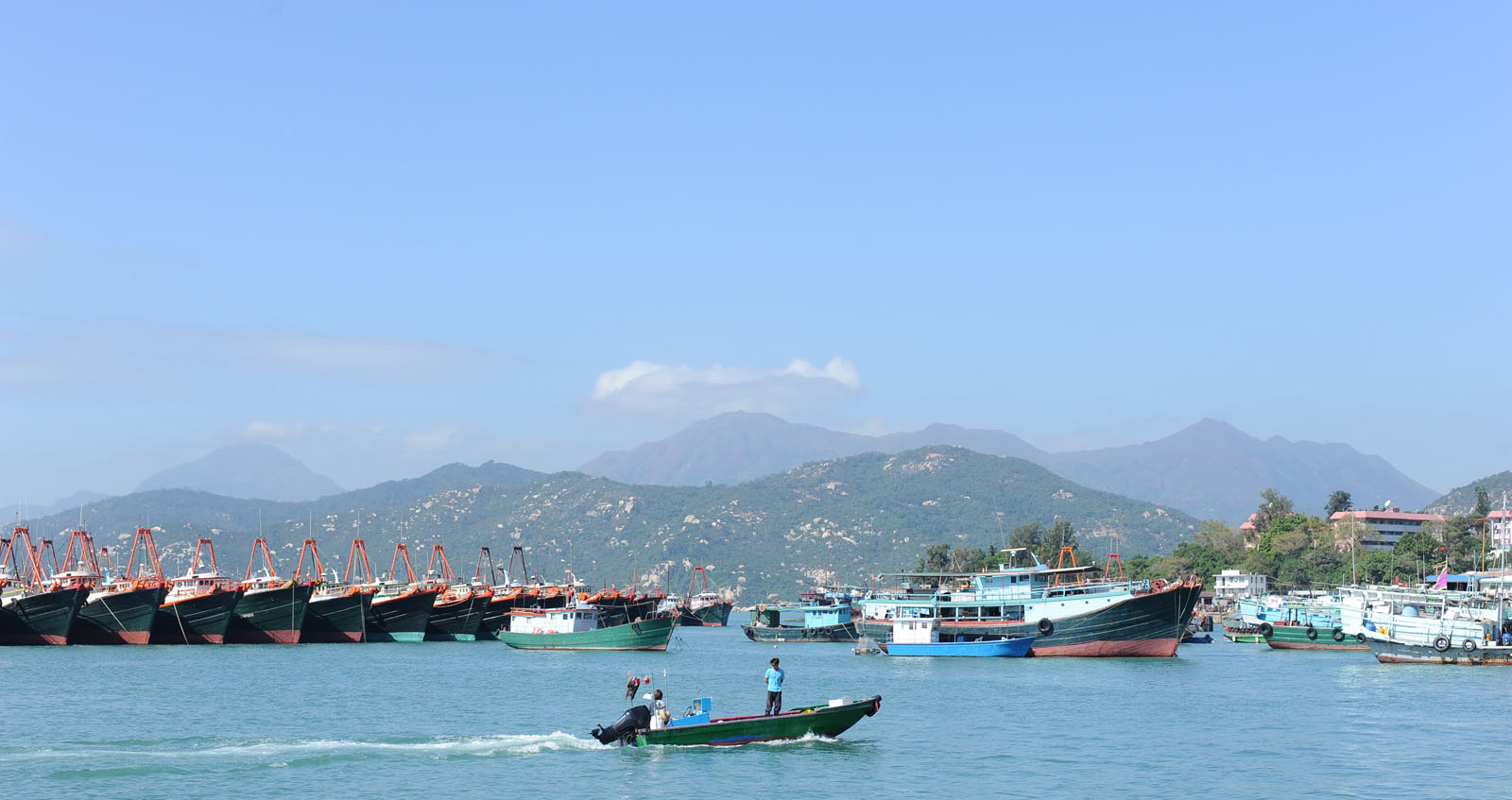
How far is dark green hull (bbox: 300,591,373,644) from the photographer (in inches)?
4284

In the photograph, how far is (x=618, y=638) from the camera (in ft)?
306

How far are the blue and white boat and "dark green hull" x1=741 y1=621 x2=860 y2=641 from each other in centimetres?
3784

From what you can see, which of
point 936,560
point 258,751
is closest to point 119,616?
point 258,751

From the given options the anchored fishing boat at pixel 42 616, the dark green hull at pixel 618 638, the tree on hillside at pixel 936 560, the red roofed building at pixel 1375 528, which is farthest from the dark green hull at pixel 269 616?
the red roofed building at pixel 1375 528

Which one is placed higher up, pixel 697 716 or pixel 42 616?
pixel 42 616

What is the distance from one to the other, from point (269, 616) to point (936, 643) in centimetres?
5166

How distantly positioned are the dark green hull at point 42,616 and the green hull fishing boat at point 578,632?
96.0 feet

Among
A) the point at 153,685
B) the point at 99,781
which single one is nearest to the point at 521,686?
the point at 153,685

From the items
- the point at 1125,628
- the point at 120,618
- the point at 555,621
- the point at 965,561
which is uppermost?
the point at 965,561

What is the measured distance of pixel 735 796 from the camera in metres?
34.8

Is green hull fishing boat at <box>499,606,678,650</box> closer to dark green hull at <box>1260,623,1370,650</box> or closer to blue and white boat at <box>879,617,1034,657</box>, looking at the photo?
blue and white boat at <box>879,617,1034,657</box>

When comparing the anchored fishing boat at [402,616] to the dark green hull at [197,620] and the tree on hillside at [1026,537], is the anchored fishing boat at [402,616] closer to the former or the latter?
the dark green hull at [197,620]

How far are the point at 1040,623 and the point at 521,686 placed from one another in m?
32.2

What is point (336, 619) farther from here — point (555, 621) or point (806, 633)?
point (806, 633)
